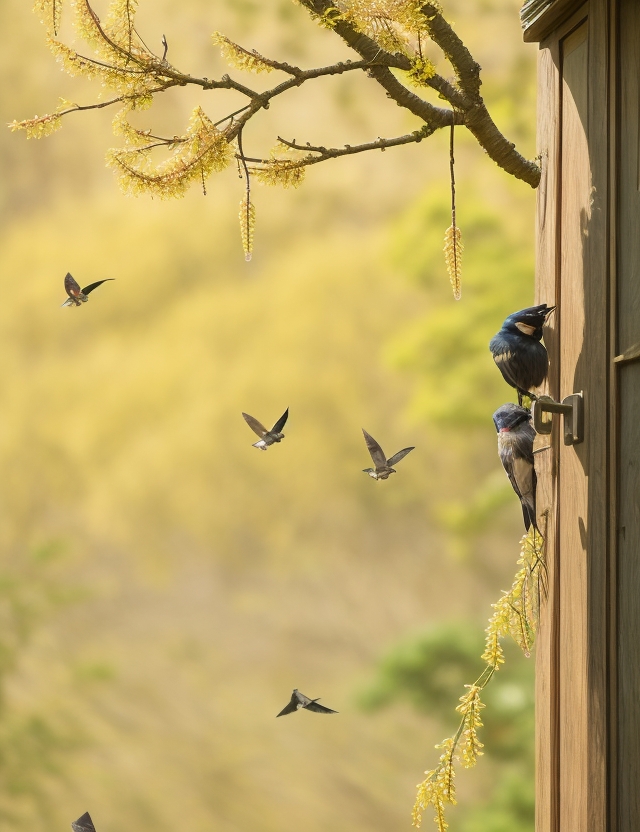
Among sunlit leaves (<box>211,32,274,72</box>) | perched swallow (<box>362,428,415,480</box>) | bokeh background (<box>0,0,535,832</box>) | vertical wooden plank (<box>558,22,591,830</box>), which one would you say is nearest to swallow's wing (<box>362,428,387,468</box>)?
perched swallow (<box>362,428,415,480</box>)

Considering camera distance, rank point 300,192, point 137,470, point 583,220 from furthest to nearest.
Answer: point 300,192 → point 137,470 → point 583,220

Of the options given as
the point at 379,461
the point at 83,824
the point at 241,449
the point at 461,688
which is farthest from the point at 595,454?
the point at 241,449

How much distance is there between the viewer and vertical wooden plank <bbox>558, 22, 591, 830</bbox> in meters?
0.96

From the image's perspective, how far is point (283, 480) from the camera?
4949mm

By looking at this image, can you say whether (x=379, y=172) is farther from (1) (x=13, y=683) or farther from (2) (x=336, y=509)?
(1) (x=13, y=683)

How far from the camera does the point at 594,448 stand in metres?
0.93

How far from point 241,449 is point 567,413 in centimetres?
402

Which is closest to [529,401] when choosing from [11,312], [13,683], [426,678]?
[426,678]

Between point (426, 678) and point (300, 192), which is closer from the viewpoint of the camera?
point (426, 678)

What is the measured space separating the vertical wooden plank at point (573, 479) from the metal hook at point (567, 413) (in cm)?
1

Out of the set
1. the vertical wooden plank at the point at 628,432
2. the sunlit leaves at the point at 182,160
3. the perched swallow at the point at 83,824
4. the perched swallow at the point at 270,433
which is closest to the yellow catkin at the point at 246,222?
the sunlit leaves at the point at 182,160

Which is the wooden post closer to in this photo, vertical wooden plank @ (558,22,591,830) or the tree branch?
vertical wooden plank @ (558,22,591,830)

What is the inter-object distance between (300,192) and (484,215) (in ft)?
4.11

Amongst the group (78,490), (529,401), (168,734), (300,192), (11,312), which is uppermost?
(300,192)
